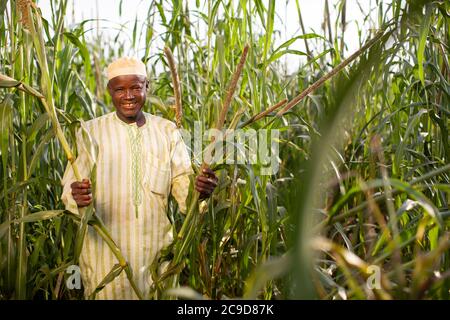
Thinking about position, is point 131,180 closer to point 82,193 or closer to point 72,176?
point 72,176

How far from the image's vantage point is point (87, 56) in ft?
6.15

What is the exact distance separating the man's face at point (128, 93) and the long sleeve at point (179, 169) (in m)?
0.13

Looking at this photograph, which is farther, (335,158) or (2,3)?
(335,158)

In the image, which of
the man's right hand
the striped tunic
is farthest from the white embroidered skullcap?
the man's right hand

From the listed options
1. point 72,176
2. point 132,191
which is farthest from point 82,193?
point 132,191

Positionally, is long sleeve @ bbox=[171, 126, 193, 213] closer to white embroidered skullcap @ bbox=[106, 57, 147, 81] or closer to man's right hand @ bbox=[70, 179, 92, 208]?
white embroidered skullcap @ bbox=[106, 57, 147, 81]

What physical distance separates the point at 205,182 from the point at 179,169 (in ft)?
1.00

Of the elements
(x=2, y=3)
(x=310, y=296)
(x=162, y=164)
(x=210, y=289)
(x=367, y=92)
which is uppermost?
(x=2, y=3)

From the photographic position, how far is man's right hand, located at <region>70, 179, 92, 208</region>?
1378mm

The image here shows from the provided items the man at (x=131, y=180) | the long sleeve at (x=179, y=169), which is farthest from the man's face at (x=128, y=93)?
the long sleeve at (x=179, y=169)

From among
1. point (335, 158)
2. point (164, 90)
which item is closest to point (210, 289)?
point (335, 158)

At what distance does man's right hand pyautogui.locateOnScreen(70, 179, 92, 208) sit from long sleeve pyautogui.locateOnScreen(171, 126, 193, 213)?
1.12 ft
